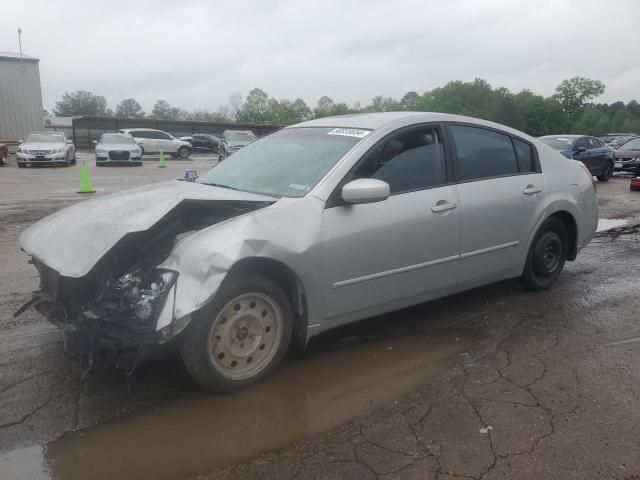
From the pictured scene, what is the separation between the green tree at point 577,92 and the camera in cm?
8956

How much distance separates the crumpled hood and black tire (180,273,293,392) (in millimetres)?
557

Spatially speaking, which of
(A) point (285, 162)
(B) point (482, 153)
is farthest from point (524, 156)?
(A) point (285, 162)

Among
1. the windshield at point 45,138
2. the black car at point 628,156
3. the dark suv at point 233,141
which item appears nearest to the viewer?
A: the black car at point 628,156

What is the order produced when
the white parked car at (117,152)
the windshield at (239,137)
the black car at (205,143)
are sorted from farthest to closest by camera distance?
the black car at (205,143) < the windshield at (239,137) < the white parked car at (117,152)

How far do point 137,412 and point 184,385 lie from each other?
1.20ft

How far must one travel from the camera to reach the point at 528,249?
16.3ft

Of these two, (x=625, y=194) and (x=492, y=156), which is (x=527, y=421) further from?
(x=625, y=194)

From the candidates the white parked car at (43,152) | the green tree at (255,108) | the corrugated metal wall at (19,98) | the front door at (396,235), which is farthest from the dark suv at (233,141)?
the green tree at (255,108)

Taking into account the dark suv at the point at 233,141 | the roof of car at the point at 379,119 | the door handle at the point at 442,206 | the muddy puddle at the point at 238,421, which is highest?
the roof of car at the point at 379,119

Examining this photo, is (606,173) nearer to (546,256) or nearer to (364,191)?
(546,256)

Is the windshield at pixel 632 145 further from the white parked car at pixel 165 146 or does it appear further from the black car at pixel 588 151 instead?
the white parked car at pixel 165 146

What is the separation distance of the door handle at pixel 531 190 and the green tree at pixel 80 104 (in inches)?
3915

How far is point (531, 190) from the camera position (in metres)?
4.88

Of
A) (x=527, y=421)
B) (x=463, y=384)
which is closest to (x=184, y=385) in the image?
(x=463, y=384)
